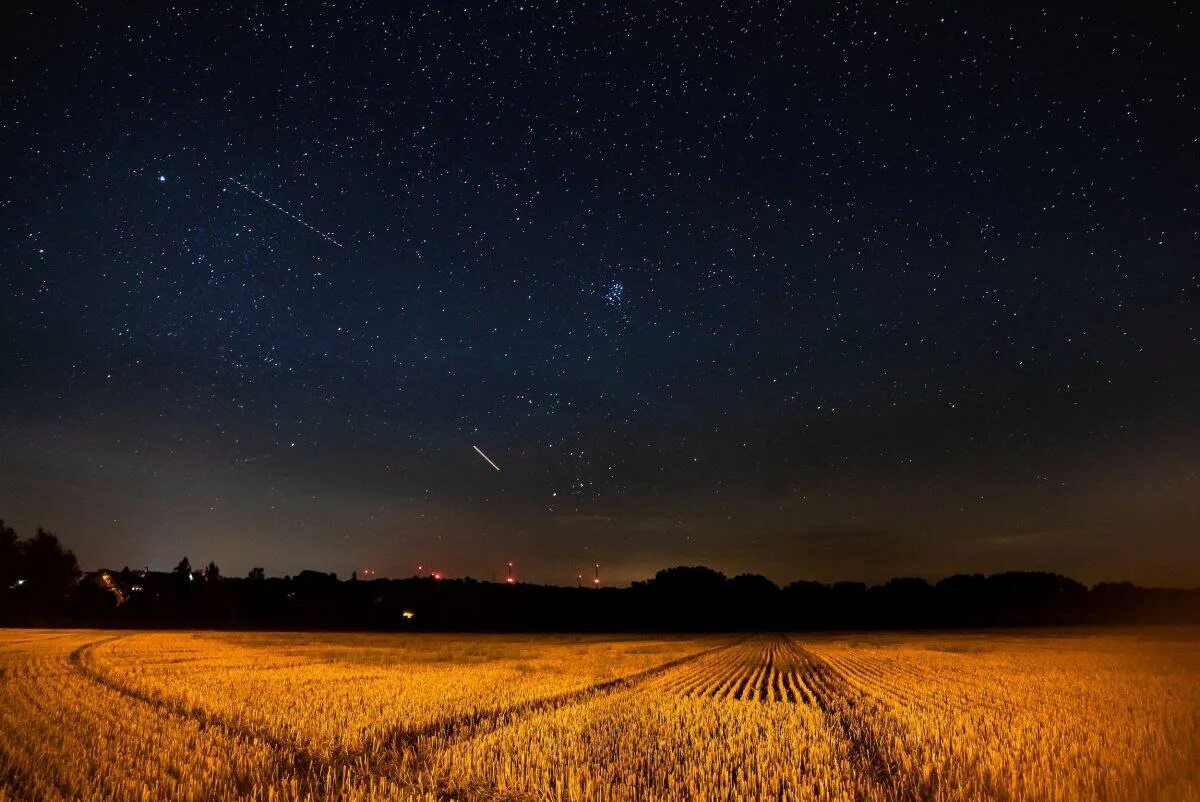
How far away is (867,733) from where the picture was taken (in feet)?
45.6

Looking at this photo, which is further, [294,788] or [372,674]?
[372,674]

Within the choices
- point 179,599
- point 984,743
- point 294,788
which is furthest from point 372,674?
point 179,599

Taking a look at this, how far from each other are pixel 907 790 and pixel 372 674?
20.0 meters

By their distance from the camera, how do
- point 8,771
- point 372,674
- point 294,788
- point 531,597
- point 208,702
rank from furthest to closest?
point 531,597
point 372,674
point 208,702
point 8,771
point 294,788

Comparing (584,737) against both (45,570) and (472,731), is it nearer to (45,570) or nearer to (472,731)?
(472,731)

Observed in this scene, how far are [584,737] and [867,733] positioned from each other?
204 inches

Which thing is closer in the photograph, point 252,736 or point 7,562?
point 252,736

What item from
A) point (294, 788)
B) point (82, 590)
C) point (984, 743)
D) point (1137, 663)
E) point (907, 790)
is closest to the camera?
point (294, 788)

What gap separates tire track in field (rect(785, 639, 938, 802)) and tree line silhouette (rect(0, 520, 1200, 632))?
74570mm

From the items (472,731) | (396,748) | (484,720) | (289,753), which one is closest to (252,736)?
(289,753)

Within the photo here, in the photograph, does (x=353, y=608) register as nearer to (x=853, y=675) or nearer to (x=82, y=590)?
(x=82, y=590)

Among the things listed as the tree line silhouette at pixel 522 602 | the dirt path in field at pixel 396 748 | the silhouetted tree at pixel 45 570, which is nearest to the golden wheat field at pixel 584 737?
the dirt path in field at pixel 396 748

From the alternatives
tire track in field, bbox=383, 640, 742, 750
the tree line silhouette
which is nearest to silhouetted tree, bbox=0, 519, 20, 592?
the tree line silhouette

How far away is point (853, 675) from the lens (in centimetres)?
2823
